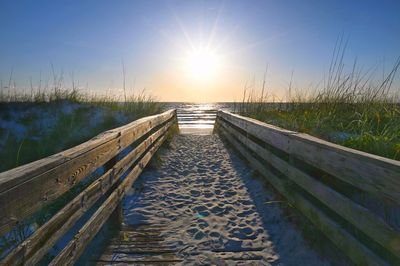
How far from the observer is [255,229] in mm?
3324

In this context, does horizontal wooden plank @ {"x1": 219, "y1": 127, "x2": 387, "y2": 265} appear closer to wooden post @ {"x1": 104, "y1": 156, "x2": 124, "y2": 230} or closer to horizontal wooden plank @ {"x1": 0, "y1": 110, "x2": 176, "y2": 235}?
wooden post @ {"x1": 104, "y1": 156, "x2": 124, "y2": 230}

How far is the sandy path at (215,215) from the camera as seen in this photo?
9.34 feet

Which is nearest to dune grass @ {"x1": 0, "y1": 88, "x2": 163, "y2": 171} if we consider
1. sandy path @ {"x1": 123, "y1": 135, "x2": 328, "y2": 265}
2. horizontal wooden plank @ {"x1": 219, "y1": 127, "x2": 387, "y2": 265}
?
sandy path @ {"x1": 123, "y1": 135, "x2": 328, "y2": 265}

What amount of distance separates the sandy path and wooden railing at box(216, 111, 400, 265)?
35cm

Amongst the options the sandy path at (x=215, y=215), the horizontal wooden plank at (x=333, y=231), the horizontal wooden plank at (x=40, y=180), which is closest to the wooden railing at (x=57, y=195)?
the horizontal wooden plank at (x=40, y=180)

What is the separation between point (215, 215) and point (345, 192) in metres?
1.58

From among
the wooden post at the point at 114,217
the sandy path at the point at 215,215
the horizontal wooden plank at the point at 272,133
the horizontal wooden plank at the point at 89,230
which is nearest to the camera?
the horizontal wooden plank at the point at 89,230

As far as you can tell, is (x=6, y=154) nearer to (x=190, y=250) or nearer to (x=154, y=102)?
(x=190, y=250)

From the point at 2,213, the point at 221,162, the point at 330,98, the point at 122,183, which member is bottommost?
the point at 221,162

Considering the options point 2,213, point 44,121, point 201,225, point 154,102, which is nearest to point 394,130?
point 201,225

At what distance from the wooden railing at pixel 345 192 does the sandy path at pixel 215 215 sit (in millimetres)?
355

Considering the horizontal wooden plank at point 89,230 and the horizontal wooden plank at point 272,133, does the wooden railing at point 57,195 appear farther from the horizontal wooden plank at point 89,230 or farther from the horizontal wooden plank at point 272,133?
the horizontal wooden plank at point 272,133

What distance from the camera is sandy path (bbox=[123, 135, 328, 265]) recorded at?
285cm

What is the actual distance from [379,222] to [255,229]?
1.58 metres
